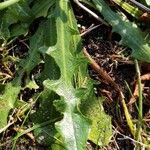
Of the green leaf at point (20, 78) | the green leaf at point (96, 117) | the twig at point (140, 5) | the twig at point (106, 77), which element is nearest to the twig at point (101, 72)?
the twig at point (106, 77)

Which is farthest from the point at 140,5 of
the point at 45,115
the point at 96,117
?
the point at 45,115

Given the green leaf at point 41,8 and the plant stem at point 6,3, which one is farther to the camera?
the green leaf at point 41,8

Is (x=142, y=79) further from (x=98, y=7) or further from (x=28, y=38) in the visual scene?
(x=28, y=38)

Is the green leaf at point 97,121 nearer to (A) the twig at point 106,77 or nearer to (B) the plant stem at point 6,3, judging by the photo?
(A) the twig at point 106,77

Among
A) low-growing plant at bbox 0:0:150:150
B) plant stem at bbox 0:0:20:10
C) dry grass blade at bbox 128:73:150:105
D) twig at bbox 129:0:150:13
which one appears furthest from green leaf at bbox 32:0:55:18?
dry grass blade at bbox 128:73:150:105

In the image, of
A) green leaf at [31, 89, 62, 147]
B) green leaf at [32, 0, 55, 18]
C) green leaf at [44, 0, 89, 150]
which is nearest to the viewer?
green leaf at [44, 0, 89, 150]

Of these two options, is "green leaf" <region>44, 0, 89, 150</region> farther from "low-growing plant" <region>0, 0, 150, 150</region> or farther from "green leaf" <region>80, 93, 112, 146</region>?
"green leaf" <region>80, 93, 112, 146</region>
